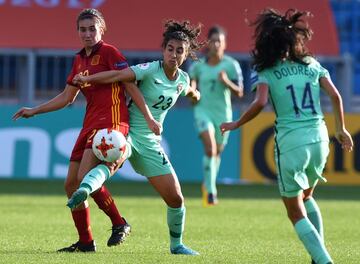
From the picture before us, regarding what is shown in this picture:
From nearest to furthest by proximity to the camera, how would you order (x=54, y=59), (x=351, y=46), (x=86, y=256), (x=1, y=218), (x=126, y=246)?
(x=86, y=256) < (x=126, y=246) < (x=1, y=218) < (x=54, y=59) < (x=351, y=46)

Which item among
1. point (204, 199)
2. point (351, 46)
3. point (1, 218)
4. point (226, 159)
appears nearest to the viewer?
point (1, 218)

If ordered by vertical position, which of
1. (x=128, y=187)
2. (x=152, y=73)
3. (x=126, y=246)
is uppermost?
(x=152, y=73)

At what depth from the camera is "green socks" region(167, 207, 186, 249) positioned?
929cm

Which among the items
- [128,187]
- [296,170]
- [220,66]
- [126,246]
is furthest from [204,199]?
[296,170]

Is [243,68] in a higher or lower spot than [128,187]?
higher

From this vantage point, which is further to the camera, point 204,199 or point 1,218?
point 204,199

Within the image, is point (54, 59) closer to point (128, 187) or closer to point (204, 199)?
point (128, 187)

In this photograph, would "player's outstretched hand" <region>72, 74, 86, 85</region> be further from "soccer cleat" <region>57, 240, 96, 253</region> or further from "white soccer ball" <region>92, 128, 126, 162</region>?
"soccer cleat" <region>57, 240, 96, 253</region>

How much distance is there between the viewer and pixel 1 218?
1262 cm

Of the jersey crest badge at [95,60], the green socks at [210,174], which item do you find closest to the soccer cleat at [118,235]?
the jersey crest badge at [95,60]

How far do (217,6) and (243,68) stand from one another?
1.49 meters

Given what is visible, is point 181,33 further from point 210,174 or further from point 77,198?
point 210,174

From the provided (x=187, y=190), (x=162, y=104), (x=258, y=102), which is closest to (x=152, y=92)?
(x=162, y=104)

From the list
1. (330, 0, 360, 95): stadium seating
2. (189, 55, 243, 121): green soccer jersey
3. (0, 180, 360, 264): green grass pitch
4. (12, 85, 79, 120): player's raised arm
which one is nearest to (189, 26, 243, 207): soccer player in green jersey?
(189, 55, 243, 121): green soccer jersey
